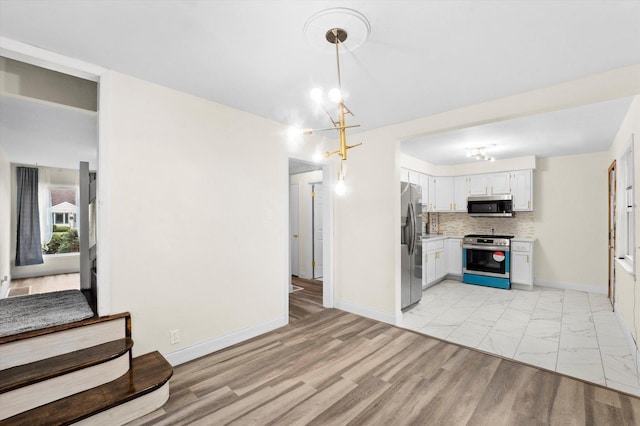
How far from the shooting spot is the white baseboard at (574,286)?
525cm

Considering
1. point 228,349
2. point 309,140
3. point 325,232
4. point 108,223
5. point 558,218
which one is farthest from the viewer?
point 558,218

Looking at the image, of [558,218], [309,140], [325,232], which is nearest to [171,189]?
[309,140]

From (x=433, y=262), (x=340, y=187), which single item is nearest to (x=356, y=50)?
(x=340, y=187)

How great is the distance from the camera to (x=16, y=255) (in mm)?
5953

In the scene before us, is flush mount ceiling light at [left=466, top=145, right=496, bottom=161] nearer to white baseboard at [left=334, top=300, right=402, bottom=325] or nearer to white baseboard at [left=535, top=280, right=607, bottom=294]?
white baseboard at [left=535, top=280, right=607, bottom=294]

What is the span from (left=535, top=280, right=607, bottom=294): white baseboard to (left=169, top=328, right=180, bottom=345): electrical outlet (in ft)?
21.2

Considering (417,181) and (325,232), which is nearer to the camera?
(325,232)

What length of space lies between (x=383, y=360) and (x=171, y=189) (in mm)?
2608

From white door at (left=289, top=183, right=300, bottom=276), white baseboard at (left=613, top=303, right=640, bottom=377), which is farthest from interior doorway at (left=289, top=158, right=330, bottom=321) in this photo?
white baseboard at (left=613, top=303, right=640, bottom=377)

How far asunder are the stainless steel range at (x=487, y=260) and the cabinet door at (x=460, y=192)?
0.72 meters

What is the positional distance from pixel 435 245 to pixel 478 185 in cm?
163

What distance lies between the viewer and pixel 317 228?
6.31 meters

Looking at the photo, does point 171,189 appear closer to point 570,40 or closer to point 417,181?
point 570,40

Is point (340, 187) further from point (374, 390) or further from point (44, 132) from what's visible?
point (44, 132)
